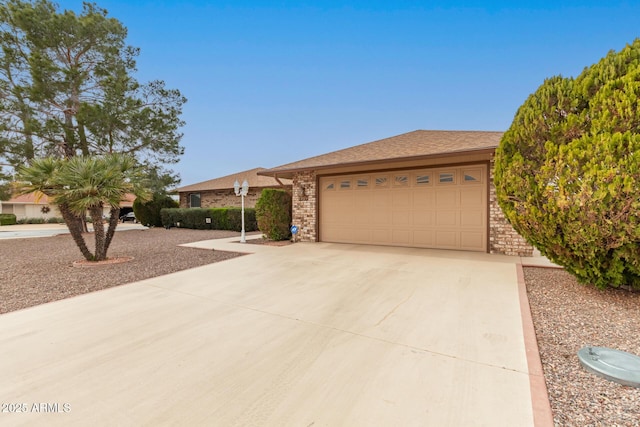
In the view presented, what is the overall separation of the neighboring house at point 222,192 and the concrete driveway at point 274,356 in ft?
44.2

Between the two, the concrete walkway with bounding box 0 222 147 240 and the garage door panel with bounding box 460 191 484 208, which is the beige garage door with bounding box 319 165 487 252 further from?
the concrete walkway with bounding box 0 222 147 240

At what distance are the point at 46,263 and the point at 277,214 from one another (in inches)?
259

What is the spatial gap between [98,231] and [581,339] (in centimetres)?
920

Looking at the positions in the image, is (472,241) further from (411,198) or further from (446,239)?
(411,198)

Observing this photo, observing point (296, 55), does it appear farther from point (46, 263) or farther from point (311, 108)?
point (46, 263)

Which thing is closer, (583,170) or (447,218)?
(583,170)

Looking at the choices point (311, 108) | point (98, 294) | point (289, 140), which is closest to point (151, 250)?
point (98, 294)

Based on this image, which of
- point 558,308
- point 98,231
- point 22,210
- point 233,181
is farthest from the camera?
point 22,210

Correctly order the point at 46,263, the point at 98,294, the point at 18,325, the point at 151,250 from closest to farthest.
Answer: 1. the point at 18,325
2. the point at 98,294
3. the point at 46,263
4. the point at 151,250

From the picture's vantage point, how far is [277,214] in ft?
36.2

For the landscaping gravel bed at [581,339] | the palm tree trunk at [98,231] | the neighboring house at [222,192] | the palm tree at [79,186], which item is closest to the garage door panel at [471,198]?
the landscaping gravel bed at [581,339]

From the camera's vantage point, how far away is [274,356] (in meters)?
2.67

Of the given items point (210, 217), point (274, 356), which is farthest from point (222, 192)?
point (274, 356)

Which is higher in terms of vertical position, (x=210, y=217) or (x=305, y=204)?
(x=305, y=204)
